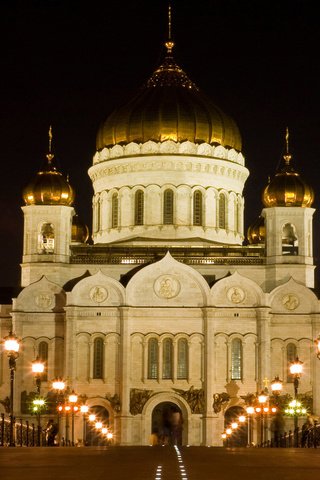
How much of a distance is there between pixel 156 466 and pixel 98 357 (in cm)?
4690

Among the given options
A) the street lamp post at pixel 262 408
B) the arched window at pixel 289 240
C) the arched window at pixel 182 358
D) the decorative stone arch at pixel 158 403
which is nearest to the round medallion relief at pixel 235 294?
the arched window at pixel 182 358

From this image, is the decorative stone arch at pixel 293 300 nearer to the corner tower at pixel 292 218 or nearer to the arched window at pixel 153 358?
the corner tower at pixel 292 218

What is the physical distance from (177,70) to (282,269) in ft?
61.6

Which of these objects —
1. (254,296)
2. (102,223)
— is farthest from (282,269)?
(102,223)

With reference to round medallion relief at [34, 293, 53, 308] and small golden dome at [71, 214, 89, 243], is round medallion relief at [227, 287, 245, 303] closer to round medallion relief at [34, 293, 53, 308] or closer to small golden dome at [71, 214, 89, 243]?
round medallion relief at [34, 293, 53, 308]

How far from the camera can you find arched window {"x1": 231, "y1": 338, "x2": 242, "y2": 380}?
74.8 metres

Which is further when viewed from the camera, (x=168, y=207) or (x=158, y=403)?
(x=168, y=207)

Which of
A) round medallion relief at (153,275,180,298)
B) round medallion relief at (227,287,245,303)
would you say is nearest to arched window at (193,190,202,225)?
round medallion relief at (153,275,180,298)

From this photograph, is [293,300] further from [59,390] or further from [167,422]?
[59,390]

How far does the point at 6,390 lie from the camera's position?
76.3 meters

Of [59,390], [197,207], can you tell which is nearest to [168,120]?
[197,207]

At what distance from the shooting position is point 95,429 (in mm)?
74562

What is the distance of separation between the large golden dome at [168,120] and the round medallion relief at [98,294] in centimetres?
1218

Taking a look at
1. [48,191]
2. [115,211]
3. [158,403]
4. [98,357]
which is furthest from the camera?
[115,211]
